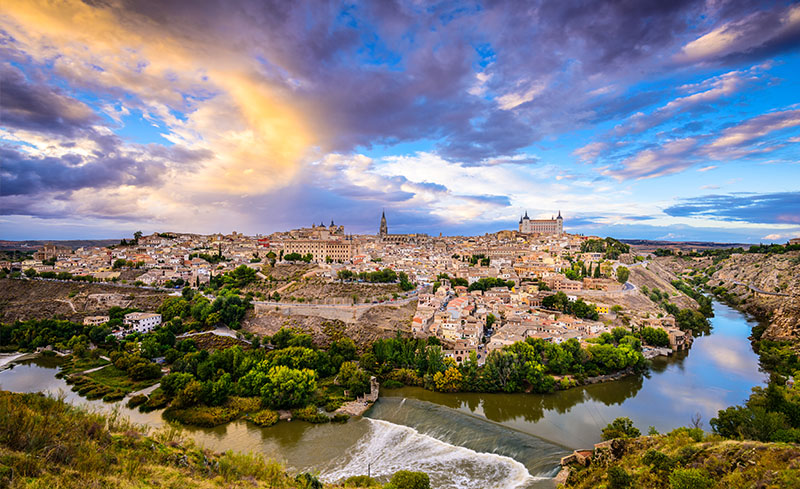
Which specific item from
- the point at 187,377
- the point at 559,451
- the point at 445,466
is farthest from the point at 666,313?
the point at 187,377

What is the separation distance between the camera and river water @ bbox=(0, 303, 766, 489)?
11.4m

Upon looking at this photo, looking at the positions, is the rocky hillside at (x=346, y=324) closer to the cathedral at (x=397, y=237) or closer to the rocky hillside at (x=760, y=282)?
the rocky hillside at (x=760, y=282)

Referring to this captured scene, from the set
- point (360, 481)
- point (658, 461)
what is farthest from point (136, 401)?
point (658, 461)

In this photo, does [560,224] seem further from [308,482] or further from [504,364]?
[308,482]

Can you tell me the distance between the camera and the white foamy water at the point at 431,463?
35.2 feet

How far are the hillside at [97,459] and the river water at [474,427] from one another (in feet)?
8.26

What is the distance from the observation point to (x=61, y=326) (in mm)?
24125

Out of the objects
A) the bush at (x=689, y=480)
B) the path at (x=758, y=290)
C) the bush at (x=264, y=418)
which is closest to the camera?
the bush at (x=689, y=480)

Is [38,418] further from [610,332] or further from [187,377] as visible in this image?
[610,332]

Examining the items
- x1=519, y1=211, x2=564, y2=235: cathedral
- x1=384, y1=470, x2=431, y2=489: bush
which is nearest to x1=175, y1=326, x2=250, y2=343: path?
x1=384, y1=470, x2=431, y2=489: bush

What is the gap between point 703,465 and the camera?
7840 mm

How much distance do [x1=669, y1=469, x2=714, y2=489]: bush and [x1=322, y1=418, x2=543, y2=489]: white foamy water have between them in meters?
4.34

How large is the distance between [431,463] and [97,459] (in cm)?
885

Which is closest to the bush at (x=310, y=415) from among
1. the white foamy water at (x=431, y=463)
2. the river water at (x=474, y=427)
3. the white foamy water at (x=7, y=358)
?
the river water at (x=474, y=427)
